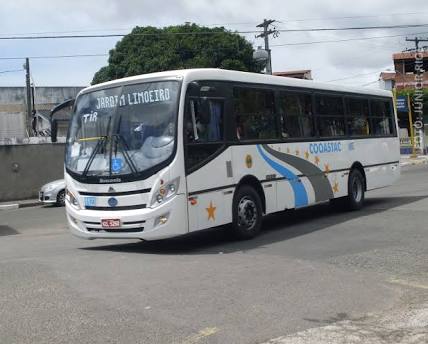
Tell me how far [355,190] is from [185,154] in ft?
21.1

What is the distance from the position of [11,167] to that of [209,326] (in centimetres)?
2023

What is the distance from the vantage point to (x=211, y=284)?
7137 millimetres

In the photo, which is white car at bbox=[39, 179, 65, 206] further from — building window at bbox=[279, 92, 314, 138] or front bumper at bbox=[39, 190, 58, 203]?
building window at bbox=[279, 92, 314, 138]

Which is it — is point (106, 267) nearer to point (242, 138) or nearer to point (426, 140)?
point (242, 138)

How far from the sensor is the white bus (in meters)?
9.21

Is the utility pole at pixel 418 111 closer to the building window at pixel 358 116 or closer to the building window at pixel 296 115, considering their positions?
the building window at pixel 358 116

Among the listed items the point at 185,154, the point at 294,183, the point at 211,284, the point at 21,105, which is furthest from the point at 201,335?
the point at 21,105

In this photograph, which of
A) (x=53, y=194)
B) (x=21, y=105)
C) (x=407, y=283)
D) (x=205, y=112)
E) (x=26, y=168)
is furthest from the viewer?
(x=21, y=105)

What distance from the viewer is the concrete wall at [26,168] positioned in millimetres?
23984

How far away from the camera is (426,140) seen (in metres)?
51.8

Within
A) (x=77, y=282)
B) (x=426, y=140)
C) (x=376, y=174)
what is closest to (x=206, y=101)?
(x=77, y=282)

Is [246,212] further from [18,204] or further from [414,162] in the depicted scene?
[414,162]

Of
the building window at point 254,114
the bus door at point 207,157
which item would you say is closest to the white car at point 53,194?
the building window at point 254,114

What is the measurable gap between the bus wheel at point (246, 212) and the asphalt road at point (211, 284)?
22cm
